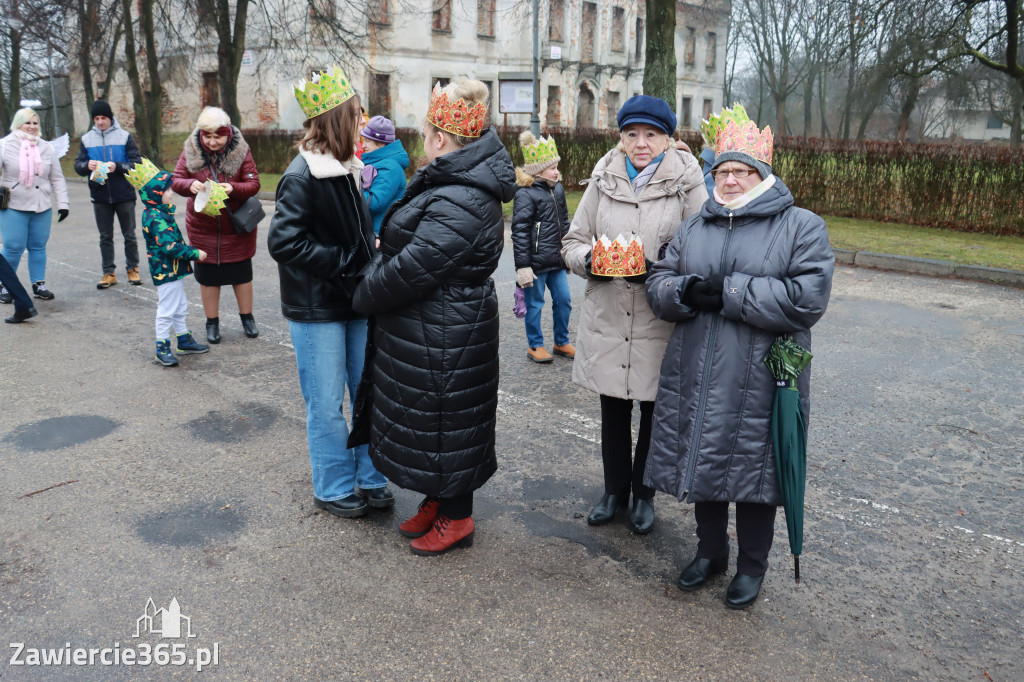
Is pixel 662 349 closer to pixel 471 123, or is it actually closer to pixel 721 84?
pixel 471 123

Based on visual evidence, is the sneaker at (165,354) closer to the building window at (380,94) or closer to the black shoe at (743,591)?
the black shoe at (743,591)

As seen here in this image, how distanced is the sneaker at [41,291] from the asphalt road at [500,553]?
9.04 ft

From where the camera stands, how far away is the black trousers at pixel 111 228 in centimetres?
904

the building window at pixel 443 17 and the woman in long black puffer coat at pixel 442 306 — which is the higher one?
the building window at pixel 443 17

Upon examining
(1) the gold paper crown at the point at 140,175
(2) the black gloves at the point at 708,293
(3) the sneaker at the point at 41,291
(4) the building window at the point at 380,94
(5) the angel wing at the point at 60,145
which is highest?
(4) the building window at the point at 380,94

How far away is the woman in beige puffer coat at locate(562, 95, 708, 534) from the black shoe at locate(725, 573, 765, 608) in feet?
2.81

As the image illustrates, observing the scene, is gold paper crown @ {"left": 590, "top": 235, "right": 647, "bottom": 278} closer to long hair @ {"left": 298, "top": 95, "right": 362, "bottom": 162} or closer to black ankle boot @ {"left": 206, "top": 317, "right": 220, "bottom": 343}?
long hair @ {"left": 298, "top": 95, "right": 362, "bottom": 162}

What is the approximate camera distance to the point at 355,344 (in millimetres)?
3949

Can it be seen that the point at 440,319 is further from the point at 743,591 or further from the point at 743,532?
the point at 743,591

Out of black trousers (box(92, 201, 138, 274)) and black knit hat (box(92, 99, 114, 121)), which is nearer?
black knit hat (box(92, 99, 114, 121))

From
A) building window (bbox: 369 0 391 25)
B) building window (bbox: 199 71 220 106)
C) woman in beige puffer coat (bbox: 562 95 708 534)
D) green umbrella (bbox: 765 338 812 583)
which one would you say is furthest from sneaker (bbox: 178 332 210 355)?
building window (bbox: 199 71 220 106)

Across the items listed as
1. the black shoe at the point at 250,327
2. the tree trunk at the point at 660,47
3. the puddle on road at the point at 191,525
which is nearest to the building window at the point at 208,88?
the tree trunk at the point at 660,47

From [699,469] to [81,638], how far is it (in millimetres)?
2450

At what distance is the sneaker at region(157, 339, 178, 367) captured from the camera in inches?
251
